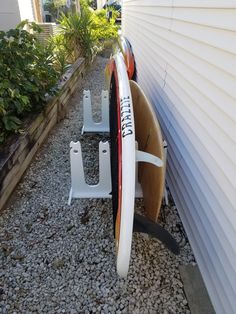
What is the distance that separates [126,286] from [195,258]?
0.54 metres

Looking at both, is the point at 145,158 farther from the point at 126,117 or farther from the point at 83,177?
the point at 83,177

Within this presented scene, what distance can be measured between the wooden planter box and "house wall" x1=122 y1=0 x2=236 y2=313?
143 centimetres

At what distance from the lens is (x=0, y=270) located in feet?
6.04

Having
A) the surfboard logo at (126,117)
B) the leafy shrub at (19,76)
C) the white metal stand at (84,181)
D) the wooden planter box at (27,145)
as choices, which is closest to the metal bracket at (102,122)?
the wooden planter box at (27,145)

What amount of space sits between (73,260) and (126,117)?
1.10 m

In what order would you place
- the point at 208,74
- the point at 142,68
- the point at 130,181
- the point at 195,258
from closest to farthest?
the point at 130,181
the point at 208,74
the point at 195,258
the point at 142,68

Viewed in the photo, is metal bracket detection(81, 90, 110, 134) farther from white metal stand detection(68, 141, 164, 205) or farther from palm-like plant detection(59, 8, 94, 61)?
palm-like plant detection(59, 8, 94, 61)

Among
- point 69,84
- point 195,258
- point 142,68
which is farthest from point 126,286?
point 69,84

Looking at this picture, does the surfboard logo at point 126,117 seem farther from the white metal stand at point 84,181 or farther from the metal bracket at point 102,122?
the metal bracket at point 102,122

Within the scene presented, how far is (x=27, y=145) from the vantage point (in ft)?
9.14

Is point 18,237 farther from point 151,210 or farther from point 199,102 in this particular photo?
point 199,102

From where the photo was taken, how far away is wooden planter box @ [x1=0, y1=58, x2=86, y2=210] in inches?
91.0

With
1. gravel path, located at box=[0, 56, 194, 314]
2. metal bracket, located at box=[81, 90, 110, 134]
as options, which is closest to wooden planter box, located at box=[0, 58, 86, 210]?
gravel path, located at box=[0, 56, 194, 314]

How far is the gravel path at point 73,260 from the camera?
1.67m
